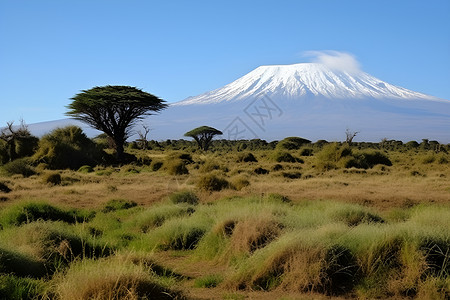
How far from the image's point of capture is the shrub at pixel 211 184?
17578 millimetres

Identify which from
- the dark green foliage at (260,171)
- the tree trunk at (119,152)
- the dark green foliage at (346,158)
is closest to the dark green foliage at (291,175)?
the dark green foliage at (260,171)

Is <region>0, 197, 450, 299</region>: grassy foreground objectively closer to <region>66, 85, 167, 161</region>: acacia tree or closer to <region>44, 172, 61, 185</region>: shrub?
<region>44, 172, 61, 185</region>: shrub

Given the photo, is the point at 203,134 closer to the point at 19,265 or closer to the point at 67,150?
the point at 67,150

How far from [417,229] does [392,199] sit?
7.94 metres

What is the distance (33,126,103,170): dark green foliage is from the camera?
1157 inches

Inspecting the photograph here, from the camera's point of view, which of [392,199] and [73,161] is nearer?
[392,199]

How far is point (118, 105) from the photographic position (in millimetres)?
36031

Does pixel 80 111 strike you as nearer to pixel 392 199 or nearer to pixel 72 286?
pixel 392 199

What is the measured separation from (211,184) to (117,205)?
14.9 ft

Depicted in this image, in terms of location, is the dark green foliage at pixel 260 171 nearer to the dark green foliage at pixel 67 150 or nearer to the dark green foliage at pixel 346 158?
the dark green foliage at pixel 346 158

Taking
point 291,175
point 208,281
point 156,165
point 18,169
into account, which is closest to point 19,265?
point 208,281

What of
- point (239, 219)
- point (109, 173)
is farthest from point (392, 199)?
point (109, 173)

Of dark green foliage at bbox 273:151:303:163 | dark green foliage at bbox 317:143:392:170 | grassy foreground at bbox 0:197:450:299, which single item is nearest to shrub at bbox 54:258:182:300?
grassy foreground at bbox 0:197:450:299

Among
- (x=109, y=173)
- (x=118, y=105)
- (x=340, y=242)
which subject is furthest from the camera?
(x=118, y=105)
